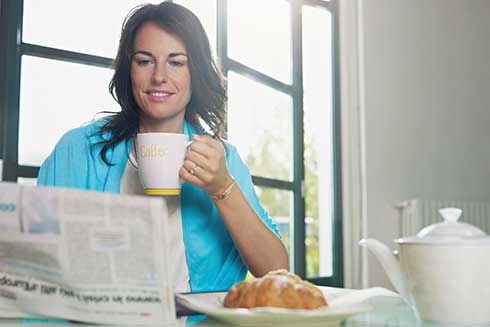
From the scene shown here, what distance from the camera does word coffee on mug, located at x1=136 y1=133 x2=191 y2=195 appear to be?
0.81 m

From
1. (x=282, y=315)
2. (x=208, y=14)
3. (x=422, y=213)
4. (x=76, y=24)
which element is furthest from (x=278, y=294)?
(x=422, y=213)

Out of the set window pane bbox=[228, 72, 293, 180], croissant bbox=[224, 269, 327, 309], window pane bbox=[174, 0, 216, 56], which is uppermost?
window pane bbox=[174, 0, 216, 56]

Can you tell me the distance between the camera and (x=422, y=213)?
3111mm

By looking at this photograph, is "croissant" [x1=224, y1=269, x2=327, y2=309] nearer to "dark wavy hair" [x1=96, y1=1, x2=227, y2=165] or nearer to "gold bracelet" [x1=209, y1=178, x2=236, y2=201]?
"gold bracelet" [x1=209, y1=178, x2=236, y2=201]

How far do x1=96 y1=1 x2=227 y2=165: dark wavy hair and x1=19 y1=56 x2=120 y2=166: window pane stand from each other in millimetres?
406

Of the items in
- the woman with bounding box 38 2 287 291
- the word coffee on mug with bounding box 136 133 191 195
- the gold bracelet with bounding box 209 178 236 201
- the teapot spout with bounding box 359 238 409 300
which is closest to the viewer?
the teapot spout with bounding box 359 238 409 300

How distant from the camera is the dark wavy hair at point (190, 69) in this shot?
117cm

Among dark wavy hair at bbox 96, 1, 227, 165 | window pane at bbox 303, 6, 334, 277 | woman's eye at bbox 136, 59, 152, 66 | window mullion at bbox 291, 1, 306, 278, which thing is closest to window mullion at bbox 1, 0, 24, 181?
dark wavy hair at bbox 96, 1, 227, 165

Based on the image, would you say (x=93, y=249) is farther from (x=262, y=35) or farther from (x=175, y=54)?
(x=262, y=35)

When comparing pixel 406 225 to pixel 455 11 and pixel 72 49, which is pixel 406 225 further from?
pixel 72 49

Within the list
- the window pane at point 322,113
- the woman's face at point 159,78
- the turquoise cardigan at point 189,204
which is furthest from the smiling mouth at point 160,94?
the window pane at point 322,113

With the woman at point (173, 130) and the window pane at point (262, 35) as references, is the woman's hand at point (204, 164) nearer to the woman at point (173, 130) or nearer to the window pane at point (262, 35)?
the woman at point (173, 130)

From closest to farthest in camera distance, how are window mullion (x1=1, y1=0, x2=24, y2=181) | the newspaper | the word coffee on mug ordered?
the newspaper, the word coffee on mug, window mullion (x1=1, y1=0, x2=24, y2=181)

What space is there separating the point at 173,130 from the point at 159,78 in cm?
14
